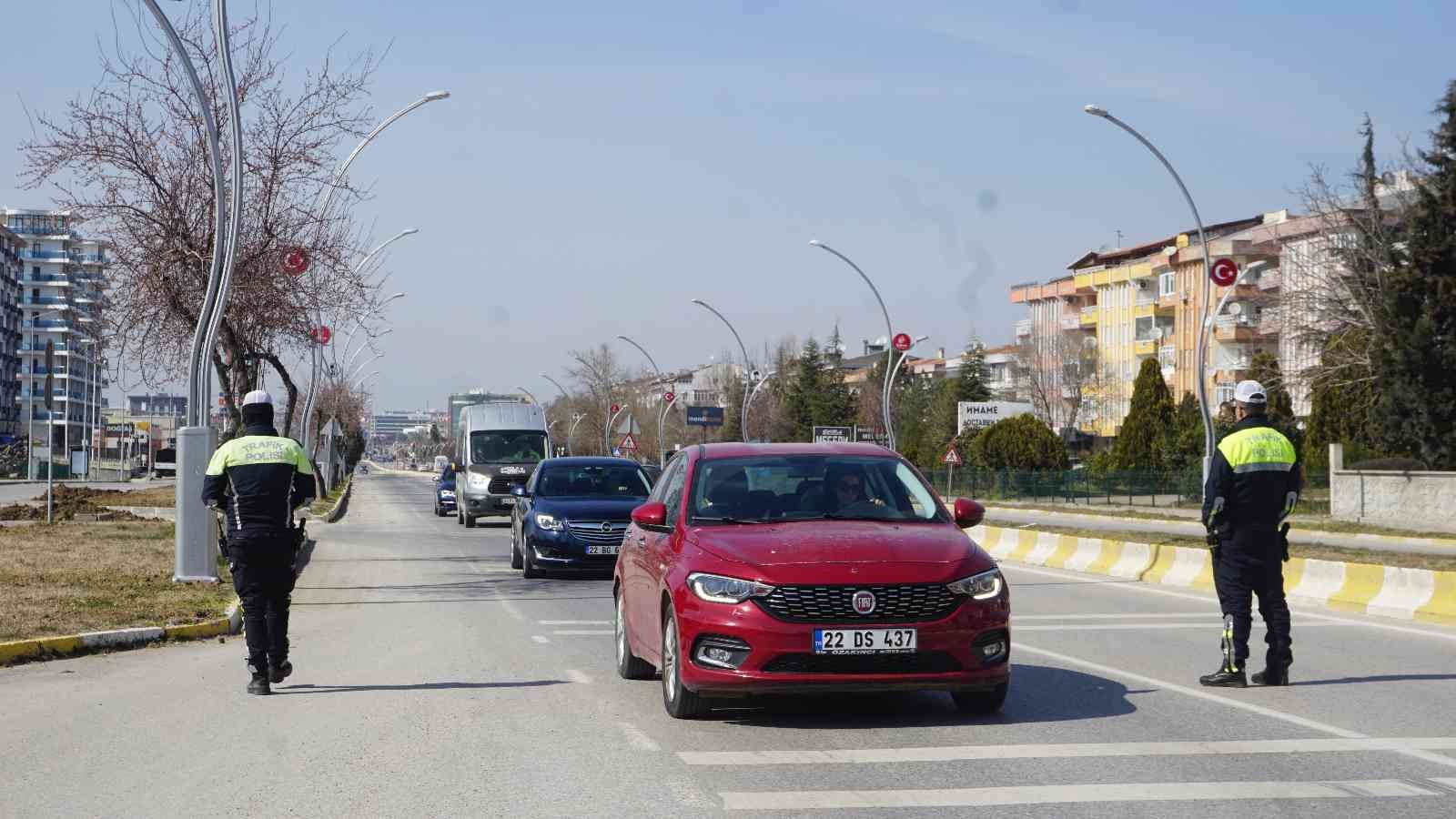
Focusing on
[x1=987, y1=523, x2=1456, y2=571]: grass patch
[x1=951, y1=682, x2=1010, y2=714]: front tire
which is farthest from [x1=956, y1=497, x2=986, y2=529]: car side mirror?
[x1=987, y1=523, x2=1456, y2=571]: grass patch

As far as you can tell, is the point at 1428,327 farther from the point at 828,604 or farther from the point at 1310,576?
the point at 828,604

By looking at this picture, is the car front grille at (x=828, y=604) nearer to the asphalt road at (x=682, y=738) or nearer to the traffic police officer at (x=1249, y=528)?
the asphalt road at (x=682, y=738)

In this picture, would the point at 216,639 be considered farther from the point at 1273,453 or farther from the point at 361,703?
the point at 1273,453

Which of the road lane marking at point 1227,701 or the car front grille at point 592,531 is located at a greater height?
the car front grille at point 592,531

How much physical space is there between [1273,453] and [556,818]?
5583mm

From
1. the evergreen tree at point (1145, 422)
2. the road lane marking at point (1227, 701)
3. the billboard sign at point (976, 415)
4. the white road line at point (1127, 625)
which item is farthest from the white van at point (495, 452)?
the billboard sign at point (976, 415)

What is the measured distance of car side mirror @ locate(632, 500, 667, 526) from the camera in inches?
372

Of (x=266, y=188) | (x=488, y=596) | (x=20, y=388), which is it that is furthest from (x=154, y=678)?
(x=20, y=388)

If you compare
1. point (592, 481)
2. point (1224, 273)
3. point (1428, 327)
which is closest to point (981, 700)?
point (592, 481)

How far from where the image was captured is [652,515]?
9461 mm

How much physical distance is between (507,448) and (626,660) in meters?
30.6

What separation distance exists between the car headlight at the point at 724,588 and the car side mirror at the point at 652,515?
979 millimetres

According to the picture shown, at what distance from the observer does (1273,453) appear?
9.95 metres

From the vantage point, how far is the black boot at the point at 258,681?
32.8ft
